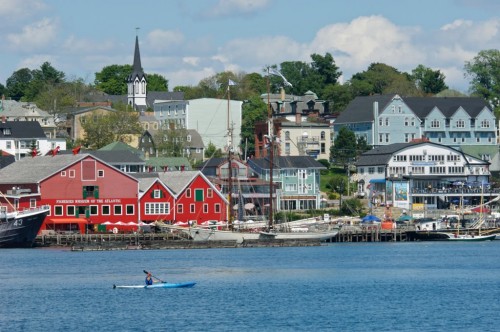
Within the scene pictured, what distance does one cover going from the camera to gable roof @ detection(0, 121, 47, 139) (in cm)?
16062

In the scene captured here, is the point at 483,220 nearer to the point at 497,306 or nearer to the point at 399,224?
the point at 399,224

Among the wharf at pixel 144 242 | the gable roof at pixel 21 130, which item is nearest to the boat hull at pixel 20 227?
the wharf at pixel 144 242

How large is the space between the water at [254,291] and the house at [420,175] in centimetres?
3795

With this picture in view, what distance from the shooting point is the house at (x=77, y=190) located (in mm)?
118688

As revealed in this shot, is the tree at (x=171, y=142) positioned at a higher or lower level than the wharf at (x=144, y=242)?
higher

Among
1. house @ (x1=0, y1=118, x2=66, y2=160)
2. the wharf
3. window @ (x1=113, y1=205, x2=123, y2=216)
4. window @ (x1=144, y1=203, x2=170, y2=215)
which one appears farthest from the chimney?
the wharf

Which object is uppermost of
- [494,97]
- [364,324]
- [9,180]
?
[494,97]

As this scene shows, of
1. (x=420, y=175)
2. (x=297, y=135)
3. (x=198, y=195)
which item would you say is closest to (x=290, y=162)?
(x=420, y=175)

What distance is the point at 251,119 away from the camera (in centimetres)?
17700

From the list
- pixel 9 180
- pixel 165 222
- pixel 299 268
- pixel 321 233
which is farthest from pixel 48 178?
pixel 299 268

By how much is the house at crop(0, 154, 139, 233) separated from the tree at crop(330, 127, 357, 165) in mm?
45779

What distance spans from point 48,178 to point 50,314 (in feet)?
178

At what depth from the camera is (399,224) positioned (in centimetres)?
13212

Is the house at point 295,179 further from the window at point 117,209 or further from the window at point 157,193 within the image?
the window at point 117,209
